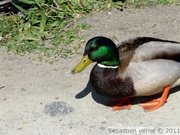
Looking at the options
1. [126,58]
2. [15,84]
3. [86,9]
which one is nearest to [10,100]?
[15,84]

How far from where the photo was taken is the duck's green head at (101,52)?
520cm

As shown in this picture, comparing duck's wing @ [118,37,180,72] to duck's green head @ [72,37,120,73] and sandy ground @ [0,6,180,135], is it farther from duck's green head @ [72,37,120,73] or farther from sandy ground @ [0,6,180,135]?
sandy ground @ [0,6,180,135]

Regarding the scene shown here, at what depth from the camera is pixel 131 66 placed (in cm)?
519

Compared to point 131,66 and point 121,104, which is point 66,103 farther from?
point 131,66

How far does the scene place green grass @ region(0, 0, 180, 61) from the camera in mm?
6898

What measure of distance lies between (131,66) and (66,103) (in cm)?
91

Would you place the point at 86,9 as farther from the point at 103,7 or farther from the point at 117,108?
the point at 117,108

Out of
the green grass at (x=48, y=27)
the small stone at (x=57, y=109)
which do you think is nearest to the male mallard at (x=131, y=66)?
the small stone at (x=57, y=109)

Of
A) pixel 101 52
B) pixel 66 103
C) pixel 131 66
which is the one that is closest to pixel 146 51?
pixel 131 66

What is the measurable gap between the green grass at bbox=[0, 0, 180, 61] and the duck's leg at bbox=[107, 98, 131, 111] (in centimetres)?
126

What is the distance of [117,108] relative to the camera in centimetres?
555

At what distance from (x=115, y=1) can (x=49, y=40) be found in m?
1.32

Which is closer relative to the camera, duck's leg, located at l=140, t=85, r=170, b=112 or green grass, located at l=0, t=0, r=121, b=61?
duck's leg, located at l=140, t=85, r=170, b=112

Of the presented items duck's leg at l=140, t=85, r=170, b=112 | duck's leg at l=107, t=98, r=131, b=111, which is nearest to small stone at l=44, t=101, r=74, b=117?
duck's leg at l=107, t=98, r=131, b=111
